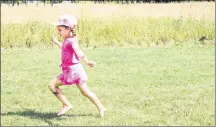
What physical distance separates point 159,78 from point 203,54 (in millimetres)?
3142

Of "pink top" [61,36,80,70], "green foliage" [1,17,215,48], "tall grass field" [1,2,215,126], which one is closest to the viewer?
"pink top" [61,36,80,70]

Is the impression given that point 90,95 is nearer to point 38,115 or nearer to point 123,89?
point 38,115

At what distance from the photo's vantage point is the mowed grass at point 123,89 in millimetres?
5082

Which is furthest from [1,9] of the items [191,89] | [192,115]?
[192,115]

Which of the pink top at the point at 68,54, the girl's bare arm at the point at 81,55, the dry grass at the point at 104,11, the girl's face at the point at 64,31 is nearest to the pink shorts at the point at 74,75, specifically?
the pink top at the point at 68,54

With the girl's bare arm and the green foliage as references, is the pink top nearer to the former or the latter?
the girl's bare arm

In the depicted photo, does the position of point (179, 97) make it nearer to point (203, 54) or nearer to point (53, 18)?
point (203, 54)

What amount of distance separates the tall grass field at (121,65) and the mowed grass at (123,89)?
1 centimetres

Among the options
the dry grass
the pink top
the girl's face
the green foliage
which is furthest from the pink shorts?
the dry grass

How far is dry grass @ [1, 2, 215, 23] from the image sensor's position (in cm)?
1432

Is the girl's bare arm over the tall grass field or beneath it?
over

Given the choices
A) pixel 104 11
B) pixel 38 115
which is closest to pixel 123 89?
pixel 38 115

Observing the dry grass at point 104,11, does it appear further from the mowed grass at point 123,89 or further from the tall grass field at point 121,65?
the mowed grass at point 123,89

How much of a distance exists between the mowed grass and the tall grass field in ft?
0.04
